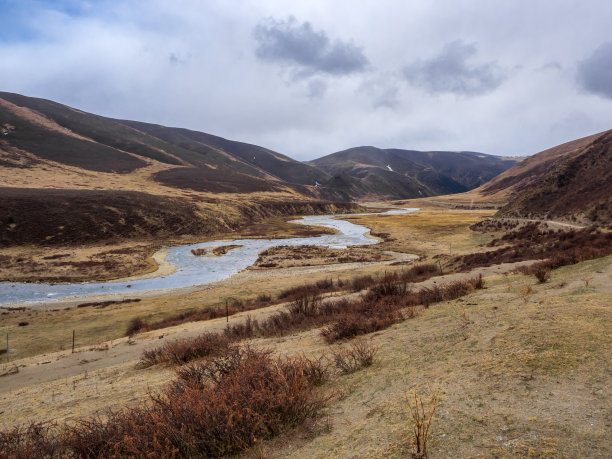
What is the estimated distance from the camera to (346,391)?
5102mm

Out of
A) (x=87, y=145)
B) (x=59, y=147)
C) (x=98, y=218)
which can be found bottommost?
(x=98, y=218)

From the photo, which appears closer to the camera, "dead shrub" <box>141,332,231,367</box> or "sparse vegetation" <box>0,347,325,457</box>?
"sparse vegetation" <box>0,347,325,457</box>

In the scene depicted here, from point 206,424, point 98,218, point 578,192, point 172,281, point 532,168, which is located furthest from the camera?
point 532,168

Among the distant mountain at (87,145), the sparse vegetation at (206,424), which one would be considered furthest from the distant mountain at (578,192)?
the distant mountain at (87,145)

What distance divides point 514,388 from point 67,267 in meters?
45.7

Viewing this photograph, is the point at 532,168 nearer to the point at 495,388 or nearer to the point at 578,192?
the point at 578,192

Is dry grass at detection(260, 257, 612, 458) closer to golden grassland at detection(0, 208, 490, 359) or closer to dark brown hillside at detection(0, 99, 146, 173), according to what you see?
golden grassland at detection(0, 208, 490, 359)

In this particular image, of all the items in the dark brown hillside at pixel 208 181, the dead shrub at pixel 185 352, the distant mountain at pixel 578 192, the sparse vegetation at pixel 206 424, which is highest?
the dark brown hillside at pixel 208 181

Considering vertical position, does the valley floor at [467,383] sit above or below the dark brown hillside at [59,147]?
below

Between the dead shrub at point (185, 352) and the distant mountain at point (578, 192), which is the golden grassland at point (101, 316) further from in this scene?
the distant mountain at point (578, 192)

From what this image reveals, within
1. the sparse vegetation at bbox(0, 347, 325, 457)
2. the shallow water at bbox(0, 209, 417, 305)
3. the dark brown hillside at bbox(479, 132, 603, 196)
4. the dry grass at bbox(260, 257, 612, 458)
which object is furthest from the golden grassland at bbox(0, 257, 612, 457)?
the dark brown hillside at bbox(479, 132, 603, 196)

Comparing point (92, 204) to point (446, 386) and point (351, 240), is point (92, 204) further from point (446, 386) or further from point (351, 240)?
point (446, 386)

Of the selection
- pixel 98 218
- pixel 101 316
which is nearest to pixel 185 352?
pixel 101 316

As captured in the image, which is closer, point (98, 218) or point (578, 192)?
point (578, 192)
